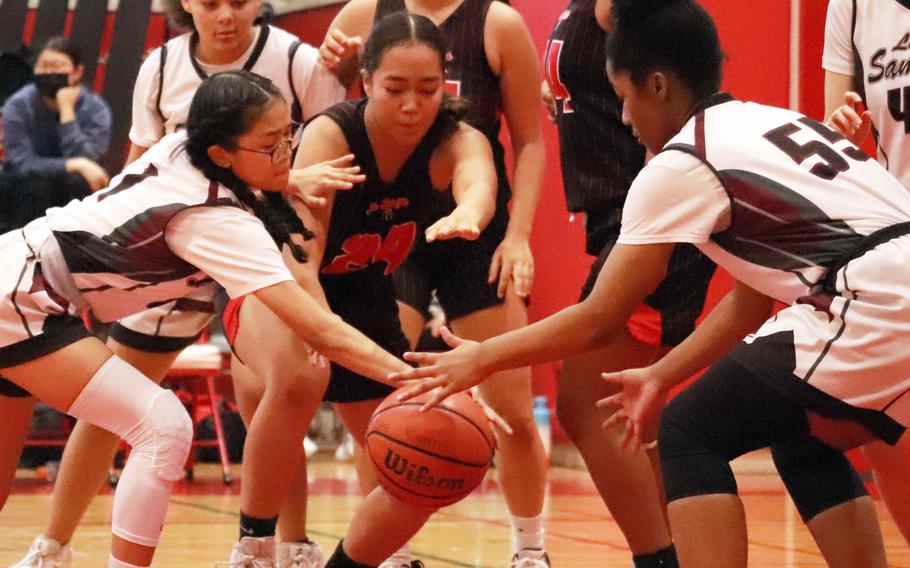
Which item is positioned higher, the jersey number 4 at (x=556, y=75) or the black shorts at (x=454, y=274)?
the jersey number 4 at (x=556, y=75)

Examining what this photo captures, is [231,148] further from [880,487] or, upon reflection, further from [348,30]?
[880,487]

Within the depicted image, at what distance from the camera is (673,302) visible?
3.95 metres

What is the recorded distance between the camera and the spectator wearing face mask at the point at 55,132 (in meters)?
8.34

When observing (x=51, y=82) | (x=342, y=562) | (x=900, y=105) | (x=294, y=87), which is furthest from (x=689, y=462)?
(x=51, y=82)

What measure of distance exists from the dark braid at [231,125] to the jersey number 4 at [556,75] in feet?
3.06

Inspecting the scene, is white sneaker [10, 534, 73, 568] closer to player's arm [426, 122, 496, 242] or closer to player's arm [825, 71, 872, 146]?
player's arm [426, 122, 496, 242]

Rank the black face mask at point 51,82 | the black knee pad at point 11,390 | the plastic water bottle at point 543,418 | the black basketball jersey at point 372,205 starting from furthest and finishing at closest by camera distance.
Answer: the plastic water bottle at point 543,418 < the black face mask at point 51,82 < the black basketball jersey at point 372,205 < the black knee pad at point 11,390

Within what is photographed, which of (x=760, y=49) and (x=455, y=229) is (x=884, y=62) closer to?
(x=455, y=229)

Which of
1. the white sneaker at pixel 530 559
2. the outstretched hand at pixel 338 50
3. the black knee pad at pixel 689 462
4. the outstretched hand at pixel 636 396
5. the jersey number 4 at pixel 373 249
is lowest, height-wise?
the white sneaker at pixel 530 559

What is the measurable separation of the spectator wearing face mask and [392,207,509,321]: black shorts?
4.19m

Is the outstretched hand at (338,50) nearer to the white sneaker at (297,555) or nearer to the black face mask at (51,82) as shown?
the white sneaker at (297,555)

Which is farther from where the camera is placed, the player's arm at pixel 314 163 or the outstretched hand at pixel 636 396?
the player's arm at pixel 314 163

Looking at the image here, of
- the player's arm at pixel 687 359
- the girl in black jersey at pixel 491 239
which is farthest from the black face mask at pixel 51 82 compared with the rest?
the player's arm at pixel 687 359

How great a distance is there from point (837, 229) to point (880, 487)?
0.84m
